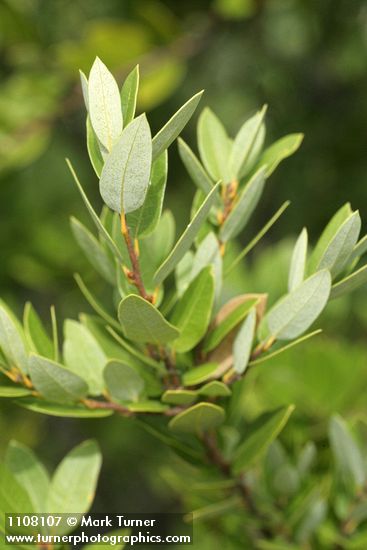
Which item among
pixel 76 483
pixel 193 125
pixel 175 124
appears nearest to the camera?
pixel 175 124

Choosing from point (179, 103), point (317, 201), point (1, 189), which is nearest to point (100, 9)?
point (179, 103)

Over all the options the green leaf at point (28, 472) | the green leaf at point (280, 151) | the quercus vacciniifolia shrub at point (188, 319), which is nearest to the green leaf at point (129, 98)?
the quercus vacciniifolia shrub at point (188, 319)

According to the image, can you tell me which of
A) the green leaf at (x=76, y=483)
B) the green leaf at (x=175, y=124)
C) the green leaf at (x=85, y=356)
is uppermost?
the green leaf at (x=175, y=124)

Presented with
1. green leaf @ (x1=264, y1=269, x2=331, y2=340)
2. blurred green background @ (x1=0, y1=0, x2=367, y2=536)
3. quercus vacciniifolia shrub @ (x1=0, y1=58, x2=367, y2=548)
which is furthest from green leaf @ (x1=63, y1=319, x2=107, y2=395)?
blurred green background @ (x1=0, y1=0, x2=367, y2=536)

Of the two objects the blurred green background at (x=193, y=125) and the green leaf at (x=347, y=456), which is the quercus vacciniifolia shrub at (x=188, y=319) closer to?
the green leaf at (x=347, y=456)

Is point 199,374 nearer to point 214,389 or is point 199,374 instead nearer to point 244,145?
point 214,389

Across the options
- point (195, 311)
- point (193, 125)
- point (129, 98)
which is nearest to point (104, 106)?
point (129, 98)

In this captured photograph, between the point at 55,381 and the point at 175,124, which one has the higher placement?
the point at 175,124

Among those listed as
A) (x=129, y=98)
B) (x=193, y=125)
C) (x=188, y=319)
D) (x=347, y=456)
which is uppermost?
(x=193, y=125)
